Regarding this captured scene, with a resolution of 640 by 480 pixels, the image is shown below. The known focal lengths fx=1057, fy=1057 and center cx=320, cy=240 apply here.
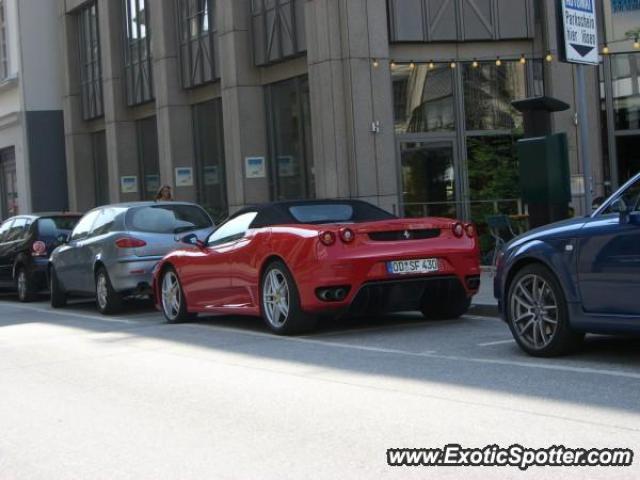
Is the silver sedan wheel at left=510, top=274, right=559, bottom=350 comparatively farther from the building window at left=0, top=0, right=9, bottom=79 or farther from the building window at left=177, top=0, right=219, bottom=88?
the building window at left=0, top=0, right=9, bottom=79

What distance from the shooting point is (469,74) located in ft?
70.0

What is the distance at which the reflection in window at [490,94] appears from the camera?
→ 69.8ft

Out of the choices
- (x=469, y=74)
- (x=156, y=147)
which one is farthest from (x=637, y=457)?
(x=156, y=147)

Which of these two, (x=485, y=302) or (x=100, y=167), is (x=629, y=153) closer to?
(x=485, y=302)

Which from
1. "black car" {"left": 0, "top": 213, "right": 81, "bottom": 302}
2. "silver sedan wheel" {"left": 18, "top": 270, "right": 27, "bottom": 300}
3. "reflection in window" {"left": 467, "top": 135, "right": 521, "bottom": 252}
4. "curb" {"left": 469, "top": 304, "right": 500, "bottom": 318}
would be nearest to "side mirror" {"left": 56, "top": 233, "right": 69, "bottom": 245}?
"black car" {"left": 0, "top": 213, "right": 81, "bottom": 302}

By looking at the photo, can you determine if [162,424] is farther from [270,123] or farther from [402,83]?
[270,123]

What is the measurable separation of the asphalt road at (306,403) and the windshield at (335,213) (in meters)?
1.19

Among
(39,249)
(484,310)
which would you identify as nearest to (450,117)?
(39,249)

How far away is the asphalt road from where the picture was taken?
18.7 ft

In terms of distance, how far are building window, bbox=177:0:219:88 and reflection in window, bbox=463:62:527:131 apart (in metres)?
7.00

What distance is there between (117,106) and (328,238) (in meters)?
22.6

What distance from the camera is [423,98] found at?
69.9 feet

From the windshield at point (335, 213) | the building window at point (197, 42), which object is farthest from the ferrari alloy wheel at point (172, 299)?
the building window at point (197, 42)

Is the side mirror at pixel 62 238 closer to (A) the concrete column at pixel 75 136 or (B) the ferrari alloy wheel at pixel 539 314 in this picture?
(B) the ferrari alloy wheel at pixel 539 314
